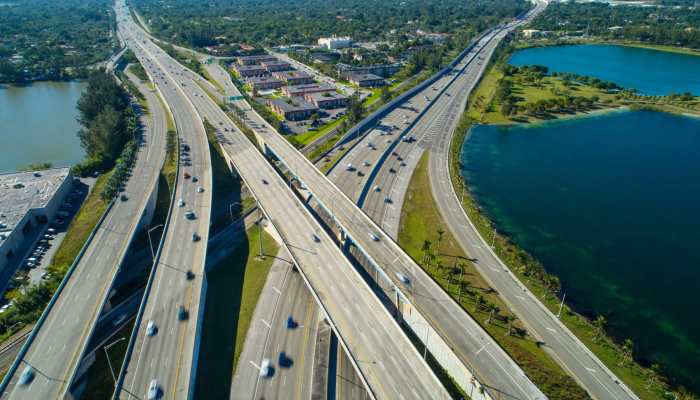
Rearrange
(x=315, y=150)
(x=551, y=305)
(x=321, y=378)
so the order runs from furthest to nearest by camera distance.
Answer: (x=315, y=150)
(x=551, y=305)
(x=321, y=378)

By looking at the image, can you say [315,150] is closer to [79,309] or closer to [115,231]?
[115,231]

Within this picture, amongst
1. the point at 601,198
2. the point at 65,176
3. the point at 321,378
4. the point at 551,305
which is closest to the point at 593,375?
the point at 551,305

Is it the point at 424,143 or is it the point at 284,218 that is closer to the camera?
the point at 284,218

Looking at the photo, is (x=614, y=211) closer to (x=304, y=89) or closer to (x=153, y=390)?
(x=153, y=390)

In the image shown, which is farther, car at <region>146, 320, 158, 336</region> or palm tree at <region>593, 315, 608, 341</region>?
palm tree at <region>593, 315, 608, 341</region>

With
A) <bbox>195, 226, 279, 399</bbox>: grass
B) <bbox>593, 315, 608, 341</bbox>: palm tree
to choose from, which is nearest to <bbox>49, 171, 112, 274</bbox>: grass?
<bbox>195, 226, 279, 399</bbox>: grass

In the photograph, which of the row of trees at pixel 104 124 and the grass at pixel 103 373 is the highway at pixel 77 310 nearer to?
the grass at pixel 103 373

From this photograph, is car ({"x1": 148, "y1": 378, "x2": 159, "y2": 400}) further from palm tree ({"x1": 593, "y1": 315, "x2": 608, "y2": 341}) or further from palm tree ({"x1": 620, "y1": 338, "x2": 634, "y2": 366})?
palm tree ({"x1": 620, "y1": 338, "x2": 634, "y2": 366})
